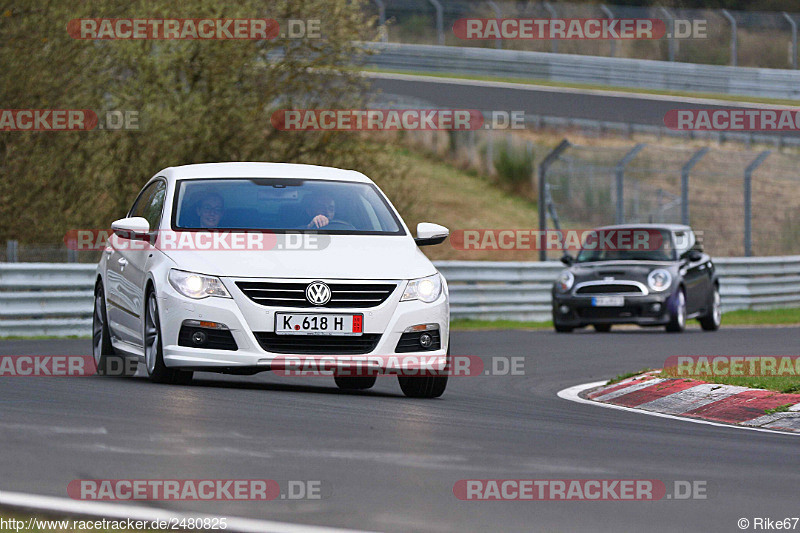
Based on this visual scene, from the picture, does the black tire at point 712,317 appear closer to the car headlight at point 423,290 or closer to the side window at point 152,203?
the side window at point 152,203

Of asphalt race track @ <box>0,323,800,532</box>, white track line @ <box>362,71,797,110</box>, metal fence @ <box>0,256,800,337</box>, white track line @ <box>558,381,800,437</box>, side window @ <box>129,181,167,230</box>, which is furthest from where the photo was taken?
white track line @ <box>362,71,797,110</box>

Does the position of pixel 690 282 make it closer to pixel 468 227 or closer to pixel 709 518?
pixel 709 518

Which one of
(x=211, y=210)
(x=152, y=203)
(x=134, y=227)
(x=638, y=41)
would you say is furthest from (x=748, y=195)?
(x=638, y=41)

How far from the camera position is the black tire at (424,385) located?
10766 mm

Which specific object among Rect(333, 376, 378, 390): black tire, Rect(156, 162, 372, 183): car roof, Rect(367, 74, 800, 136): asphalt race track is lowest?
Rect(333, 376, 378, 390): black tire

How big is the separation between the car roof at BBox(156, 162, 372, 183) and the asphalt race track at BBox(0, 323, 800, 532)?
156cm

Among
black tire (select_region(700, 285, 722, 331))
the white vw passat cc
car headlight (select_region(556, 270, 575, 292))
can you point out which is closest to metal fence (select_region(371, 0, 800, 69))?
black tire (select_region(700, 285, 722, 331))

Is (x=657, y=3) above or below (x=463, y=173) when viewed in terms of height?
above

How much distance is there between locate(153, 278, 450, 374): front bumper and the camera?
33.2ft

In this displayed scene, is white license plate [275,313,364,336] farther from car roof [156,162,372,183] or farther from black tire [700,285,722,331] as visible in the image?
black tire [700,285,722,331]

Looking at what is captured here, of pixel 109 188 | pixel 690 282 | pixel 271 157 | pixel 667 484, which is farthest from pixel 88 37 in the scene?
pixel 667 484

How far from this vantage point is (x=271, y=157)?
27.6 meters

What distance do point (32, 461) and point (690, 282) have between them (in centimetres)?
1619

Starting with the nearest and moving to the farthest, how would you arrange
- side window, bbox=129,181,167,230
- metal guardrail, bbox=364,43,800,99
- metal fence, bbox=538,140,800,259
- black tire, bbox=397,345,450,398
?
black tire, bbox=397,345,450,398 < side window, bbox=129,181,167,230 < metal fence, bbox=538,140,800,259 < metal guardrail, bbox=364,43,800,99
